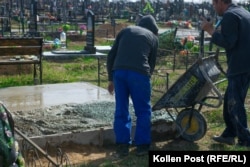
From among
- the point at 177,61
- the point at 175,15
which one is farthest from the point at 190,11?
the point at 177,61

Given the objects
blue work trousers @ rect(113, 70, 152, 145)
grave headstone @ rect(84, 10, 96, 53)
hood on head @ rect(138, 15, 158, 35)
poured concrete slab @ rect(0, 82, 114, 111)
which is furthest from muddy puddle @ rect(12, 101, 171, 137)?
grave headstone @ rect(84, 10, 96, 53)

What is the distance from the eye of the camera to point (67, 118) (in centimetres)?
598

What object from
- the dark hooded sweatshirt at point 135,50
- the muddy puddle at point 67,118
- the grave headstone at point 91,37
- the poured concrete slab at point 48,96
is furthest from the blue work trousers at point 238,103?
the grave headstone at point 91,37

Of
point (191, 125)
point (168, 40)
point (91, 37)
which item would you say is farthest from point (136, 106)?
point (168, 40)

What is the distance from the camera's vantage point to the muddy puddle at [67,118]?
5.58 meters

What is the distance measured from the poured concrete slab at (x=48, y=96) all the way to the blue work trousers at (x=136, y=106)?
1.60 metres

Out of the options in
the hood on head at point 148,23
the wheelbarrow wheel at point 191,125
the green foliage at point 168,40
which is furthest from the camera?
the green foliage at point 168,40

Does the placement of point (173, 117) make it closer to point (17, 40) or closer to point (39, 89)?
point (39, 89)

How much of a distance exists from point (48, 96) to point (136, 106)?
251cm

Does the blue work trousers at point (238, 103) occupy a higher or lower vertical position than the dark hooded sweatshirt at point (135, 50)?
lower

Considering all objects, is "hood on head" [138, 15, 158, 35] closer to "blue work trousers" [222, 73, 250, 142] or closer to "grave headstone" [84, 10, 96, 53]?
"blue work trousers" [222, 73, 250, 142]

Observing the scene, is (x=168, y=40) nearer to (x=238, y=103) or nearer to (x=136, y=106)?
(x=238, y=103)

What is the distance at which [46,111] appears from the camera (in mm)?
6230

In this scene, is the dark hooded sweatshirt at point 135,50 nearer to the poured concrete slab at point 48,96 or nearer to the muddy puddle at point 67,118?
the muddy puddle at point 67,118
